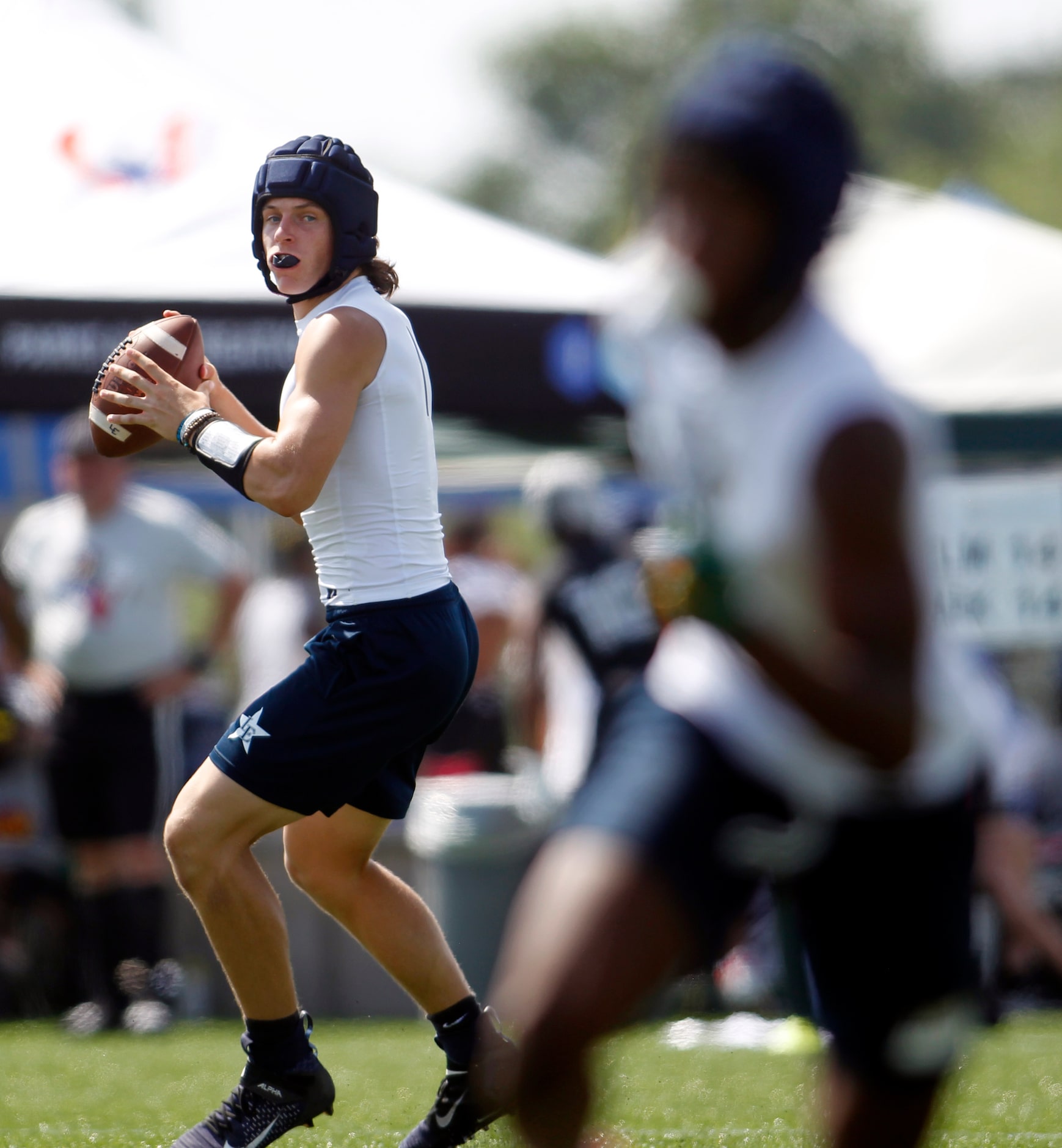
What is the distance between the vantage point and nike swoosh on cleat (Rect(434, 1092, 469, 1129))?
3943mm

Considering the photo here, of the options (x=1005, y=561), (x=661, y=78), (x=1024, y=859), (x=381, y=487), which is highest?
(x=661, y=78)

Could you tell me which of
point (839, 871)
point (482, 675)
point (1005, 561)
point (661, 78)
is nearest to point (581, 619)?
point (1005, 561)

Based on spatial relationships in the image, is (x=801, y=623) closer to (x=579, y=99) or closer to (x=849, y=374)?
(x=849, y=374)

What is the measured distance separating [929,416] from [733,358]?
287 mm

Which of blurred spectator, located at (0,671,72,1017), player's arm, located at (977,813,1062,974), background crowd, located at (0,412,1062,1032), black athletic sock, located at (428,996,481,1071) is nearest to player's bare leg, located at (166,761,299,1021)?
black athletic sock, located at (428,996,481,1071)

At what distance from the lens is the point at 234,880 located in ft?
12.1

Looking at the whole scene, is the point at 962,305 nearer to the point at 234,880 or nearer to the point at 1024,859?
the point at 1024,859

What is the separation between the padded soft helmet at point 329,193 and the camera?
154 inches

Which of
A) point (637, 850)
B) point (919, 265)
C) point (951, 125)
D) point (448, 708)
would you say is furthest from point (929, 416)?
point (951, 125)

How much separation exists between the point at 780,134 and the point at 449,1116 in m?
2.43

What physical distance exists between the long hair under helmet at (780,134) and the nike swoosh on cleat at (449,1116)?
221 cm

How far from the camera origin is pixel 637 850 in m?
2.41

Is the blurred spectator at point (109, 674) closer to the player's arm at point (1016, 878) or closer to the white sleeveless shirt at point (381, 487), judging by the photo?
the player's arm at point (1016, 878)

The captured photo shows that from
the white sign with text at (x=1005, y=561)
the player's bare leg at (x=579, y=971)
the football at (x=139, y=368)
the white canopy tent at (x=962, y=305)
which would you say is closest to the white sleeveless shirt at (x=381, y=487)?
the football at (x=139, y=368)
